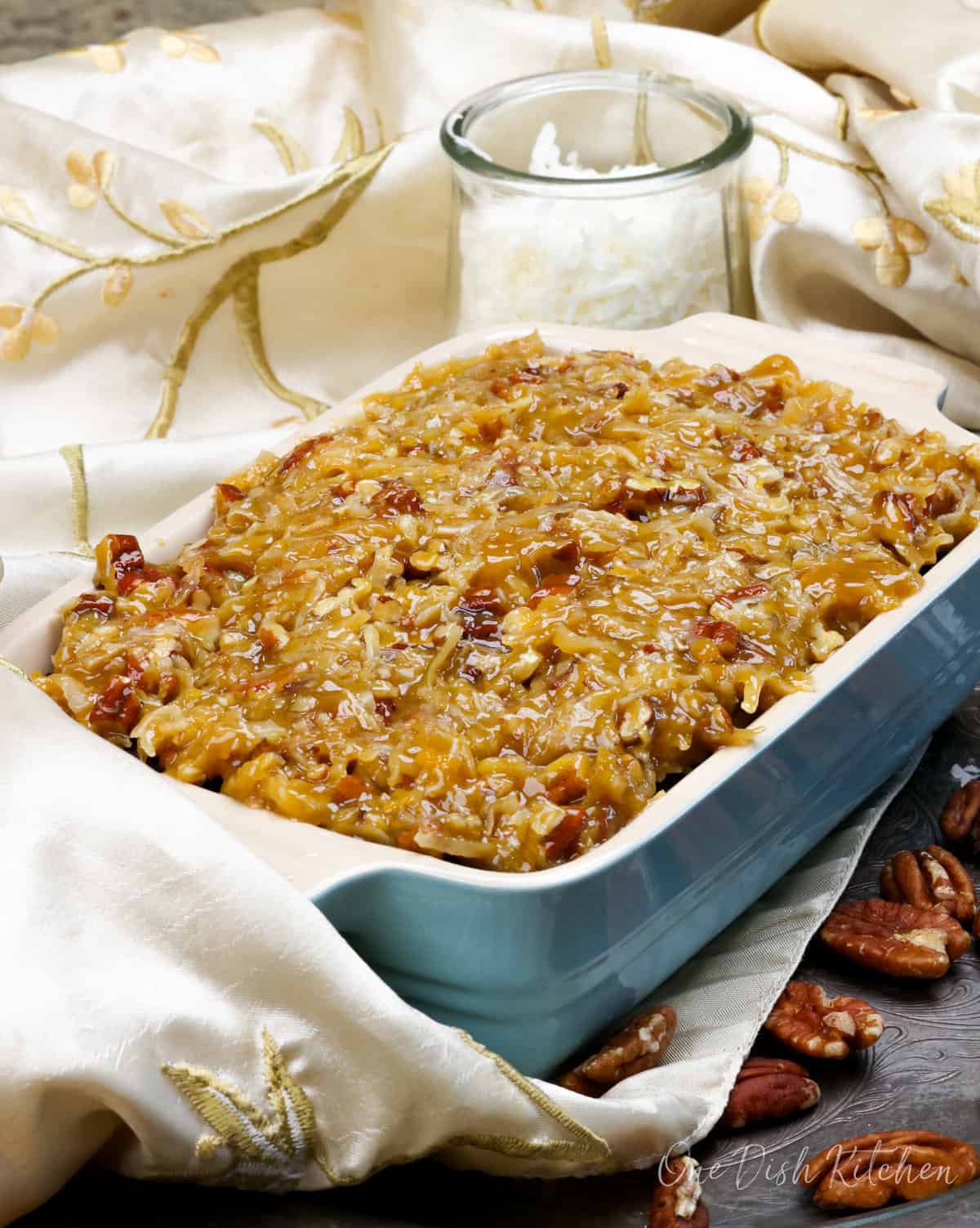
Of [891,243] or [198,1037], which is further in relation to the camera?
[891,243]

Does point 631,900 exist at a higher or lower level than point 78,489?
higher

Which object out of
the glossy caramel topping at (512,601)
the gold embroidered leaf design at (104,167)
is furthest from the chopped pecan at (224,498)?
the gold embroidered leaf design at (104,167)

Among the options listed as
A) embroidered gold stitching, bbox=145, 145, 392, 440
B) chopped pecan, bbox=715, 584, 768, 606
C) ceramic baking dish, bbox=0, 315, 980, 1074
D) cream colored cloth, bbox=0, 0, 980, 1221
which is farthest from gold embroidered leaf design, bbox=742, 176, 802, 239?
chopped pecan, bbox=715, 584, 768, 606

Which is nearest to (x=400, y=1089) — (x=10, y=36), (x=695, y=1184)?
(x=695, y=1184)

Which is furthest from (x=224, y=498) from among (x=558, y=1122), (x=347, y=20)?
(x=347, y=20)

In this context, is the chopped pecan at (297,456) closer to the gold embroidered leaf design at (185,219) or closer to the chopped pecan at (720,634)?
the chopped pecan at (720,634)

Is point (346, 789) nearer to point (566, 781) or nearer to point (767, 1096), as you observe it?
point (566, 781)

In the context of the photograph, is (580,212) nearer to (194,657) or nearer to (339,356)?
(339,356)
